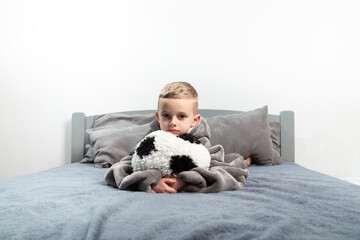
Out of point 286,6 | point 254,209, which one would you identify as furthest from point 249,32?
point 254,209

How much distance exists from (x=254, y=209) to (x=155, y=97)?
152 centimetres

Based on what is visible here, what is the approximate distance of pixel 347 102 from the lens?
218cm

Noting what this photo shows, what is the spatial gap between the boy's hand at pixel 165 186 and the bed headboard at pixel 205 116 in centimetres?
110

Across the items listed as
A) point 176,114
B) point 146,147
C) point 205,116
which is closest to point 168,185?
point 146,147

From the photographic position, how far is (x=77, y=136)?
2.15 metres

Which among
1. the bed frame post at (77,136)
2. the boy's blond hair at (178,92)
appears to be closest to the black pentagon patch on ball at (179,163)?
the boy's blond hair at (178,92)

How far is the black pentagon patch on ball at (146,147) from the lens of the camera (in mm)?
1092

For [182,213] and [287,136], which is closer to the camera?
[182,213]

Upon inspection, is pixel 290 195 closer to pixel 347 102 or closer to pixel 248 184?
pixel 248 184

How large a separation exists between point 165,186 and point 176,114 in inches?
11.7

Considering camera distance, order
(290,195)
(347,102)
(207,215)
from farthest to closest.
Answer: (347,102), (290,195), (207,215)

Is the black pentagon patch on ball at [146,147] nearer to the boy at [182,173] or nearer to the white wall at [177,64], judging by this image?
the boy at [182,173]

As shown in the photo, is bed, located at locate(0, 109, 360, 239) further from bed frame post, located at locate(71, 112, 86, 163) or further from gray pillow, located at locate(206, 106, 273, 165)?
bed frame post, located at locate(71, 112, 86, 163)

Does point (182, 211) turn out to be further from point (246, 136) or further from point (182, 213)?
point (246, 136)
